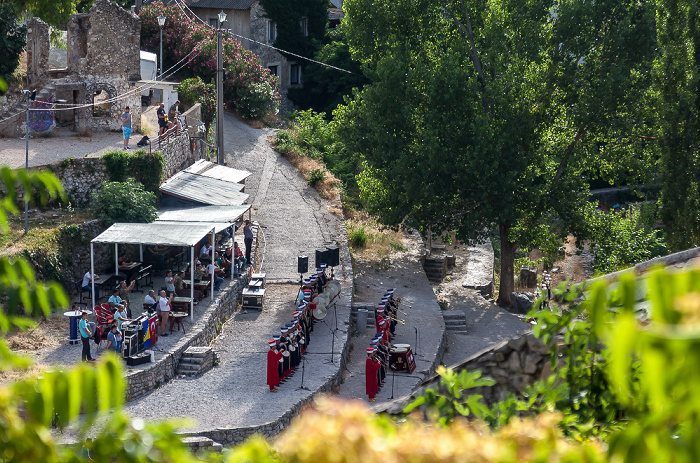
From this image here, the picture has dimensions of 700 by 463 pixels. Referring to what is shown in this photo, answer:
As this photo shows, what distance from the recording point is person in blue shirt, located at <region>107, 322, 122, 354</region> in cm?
1511

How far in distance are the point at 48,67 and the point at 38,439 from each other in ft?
87.7

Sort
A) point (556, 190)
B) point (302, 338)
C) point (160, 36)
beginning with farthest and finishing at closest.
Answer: point (160, 36) → point (556, 190) → point (302, 338)

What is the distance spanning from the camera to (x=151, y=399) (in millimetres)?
14086

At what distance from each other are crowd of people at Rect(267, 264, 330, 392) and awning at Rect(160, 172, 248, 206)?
465 cm

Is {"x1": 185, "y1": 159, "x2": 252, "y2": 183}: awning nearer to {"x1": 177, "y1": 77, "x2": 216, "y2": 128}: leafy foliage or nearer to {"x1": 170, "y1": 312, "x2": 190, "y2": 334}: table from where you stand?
{"x1": 177, "y1": 77, "x2": 216, "y2": 128}: leafy foliage

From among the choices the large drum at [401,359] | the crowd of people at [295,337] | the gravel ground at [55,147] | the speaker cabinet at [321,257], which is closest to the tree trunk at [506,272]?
the speaker cabinet at [321,257]

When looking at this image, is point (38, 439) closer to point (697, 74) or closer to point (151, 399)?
point (151, 399)

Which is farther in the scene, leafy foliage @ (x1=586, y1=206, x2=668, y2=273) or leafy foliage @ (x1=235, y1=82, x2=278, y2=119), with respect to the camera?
leafy foliage @ (x1=235, y1=82, x2=278, y2=119)

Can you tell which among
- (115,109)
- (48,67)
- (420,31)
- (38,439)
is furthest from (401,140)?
(38,439)

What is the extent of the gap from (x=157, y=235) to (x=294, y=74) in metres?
30.1

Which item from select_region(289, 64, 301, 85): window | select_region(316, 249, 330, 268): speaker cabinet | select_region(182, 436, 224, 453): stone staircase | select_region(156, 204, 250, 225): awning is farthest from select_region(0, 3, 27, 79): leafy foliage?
select_region(289, 64, 301, 85): window

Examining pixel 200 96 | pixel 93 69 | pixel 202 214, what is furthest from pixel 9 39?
pixel 202 214

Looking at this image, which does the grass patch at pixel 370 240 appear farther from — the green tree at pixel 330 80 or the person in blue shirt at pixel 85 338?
the green tree at pixel 330 80

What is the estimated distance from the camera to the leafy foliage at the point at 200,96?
1213 inches
